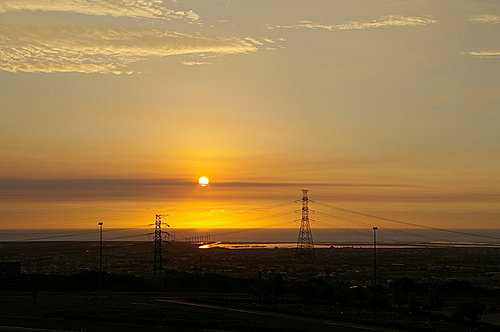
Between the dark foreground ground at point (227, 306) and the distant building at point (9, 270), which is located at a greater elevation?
the distant building at point (9, 270)

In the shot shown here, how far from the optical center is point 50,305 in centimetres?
5875

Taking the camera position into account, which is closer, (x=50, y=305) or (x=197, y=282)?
(x=50, y=305)

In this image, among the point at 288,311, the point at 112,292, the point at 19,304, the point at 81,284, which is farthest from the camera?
the point at 81,284

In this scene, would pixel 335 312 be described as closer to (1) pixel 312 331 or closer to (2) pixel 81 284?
(1) pixel 312 331

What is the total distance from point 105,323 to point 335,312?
853 inches

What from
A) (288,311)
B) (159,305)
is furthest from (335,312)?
(159,305)

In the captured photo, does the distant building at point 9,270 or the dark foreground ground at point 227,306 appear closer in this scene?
the dark foreground ground at point 227,306

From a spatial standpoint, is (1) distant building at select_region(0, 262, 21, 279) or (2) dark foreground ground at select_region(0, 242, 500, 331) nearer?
(2) dark foreground ground at select_region(0, 242, 500, 331)

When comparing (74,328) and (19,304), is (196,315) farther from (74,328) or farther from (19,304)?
(19,304)

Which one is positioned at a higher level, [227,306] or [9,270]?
[9,270]

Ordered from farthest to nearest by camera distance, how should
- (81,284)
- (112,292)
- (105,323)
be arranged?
1. (81,284)
2. (112,292)
3. (105,323)

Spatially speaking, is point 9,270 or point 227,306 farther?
point 9,270

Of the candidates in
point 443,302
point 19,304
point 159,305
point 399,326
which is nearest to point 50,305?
point 19,304

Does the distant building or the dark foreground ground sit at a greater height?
the distant building
